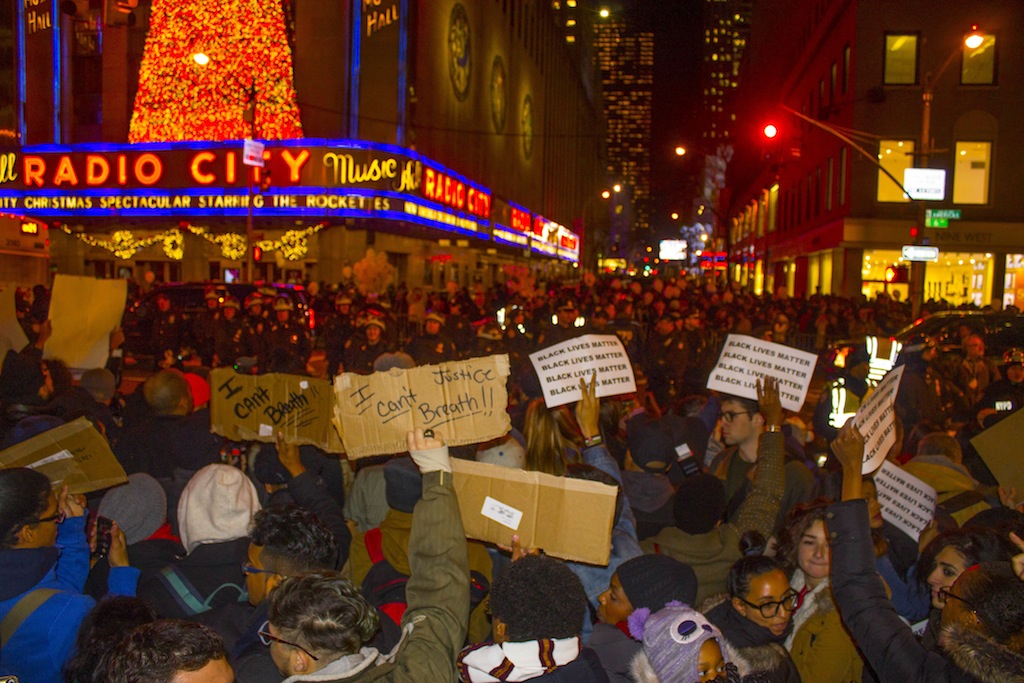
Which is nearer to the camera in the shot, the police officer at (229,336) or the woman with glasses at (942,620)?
the woman with glasses at (942,620)

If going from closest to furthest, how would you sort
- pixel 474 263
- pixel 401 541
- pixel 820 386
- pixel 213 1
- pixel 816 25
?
1. pixel 401 541
2. pixel 820 386
3. pixel 213 1
4. pixel 816 25
5. pixel 474 263

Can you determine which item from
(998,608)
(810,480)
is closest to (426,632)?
(998,608)

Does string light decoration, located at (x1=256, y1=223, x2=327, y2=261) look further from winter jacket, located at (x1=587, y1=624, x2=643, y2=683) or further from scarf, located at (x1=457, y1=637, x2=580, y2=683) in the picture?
scarf, located at (x1=457, y1=637, x2=580, y2=683)

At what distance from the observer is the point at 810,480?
15.9ft

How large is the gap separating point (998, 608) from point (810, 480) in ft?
7.36

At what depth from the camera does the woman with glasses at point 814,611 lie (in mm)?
3385

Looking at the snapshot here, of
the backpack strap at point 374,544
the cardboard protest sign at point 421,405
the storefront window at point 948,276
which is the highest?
the storefront window at point 948,276

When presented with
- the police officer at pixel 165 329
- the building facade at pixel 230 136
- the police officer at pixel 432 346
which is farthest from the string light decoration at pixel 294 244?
the police officer at pixel 432 346

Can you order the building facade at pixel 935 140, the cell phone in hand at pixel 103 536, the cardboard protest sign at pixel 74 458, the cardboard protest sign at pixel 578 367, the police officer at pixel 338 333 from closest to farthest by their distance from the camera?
the cell phone in hand at pixel 103 536
the cardboard protest sign at pixel 74 458
the cardboard protest sign at pixel 578 367
the police officer at pixel 338 333
the building facade at pixel 935 140

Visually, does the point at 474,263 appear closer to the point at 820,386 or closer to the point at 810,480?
the point at 820,386

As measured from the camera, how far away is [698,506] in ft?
13.4

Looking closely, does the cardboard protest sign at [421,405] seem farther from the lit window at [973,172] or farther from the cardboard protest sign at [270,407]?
the lit window at [973,172]

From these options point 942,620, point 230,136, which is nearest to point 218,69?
point 230,136

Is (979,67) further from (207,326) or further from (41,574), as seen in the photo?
(41,574)
